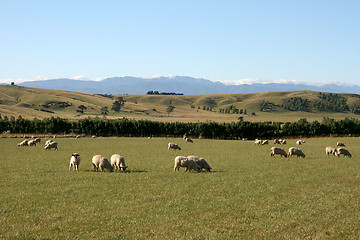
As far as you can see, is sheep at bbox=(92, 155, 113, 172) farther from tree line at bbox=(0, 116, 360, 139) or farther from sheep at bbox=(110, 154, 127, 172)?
tree line at bbox=(0, 116, 360, 139)

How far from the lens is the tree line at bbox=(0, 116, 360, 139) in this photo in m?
84.4

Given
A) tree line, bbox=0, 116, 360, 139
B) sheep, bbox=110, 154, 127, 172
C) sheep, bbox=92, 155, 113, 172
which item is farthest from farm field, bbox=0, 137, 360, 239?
tree line, bbox=0, 116, 360, 139

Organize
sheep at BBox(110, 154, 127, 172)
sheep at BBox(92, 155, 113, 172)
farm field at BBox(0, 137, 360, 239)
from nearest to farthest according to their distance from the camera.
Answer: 1. farm field at BBox(0, 137, 360, 239)
2. sheep at BBox(92, 155, 113, 172)
3. sheep at BBox(110, 154, 127, 172)

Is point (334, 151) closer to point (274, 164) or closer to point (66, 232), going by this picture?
point (274, 164)

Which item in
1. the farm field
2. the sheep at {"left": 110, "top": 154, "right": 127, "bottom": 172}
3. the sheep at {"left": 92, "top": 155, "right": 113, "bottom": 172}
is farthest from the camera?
the sheep at {"left": 110, "top": 154, "right": 127, "bottom": 172}

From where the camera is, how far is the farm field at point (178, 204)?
13.3 metres

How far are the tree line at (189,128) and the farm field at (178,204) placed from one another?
57.1 meters

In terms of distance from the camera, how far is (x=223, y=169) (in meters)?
29.5

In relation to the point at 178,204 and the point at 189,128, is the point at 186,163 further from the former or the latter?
the point at 189,128

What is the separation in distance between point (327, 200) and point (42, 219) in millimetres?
13865

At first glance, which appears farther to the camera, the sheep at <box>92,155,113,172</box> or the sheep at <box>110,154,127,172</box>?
the sheep at <box>110,154,127,172</box>

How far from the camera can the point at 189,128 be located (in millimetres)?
86875

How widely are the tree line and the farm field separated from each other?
57106 mm

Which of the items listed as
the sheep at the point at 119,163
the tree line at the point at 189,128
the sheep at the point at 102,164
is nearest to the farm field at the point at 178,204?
the sheep at the point at 119,163
